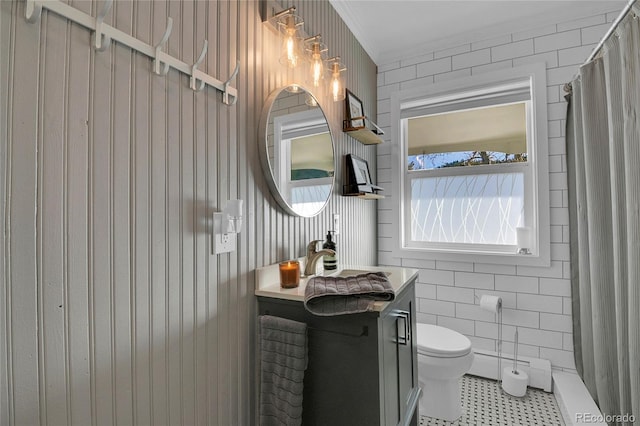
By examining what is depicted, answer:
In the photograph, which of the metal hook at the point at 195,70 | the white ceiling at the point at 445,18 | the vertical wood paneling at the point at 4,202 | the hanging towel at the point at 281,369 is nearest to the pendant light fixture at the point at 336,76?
the white ceiling at the point at 445,18

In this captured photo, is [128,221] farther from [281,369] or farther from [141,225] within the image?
[281,369]

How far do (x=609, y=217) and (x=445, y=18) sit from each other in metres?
1.68

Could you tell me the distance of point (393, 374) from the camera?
1.22 m

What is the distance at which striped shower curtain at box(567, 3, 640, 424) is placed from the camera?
119 centimetres

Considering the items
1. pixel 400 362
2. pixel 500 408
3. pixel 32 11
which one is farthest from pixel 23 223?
pixel 500 408

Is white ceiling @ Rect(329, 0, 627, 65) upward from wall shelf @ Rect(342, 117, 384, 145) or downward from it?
upward

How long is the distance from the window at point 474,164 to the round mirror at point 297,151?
119 centimetres

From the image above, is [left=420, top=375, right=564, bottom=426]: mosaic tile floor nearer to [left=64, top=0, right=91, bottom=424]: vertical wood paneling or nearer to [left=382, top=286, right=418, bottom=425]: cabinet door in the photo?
[left=382, top=286, right=418, bottom=425]: cabinet door

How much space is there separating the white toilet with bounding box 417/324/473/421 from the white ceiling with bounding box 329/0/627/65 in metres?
2.18

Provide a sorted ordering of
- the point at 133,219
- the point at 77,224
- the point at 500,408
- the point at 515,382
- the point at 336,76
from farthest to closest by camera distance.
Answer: the point at 515,382, the point at 500,408, the point at 336,76, the point at 133,219, the point at 77,224

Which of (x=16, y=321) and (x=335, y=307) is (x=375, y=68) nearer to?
(x=335, y=307)

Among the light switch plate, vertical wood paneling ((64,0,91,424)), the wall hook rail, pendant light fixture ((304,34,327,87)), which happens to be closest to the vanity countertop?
the light switch plate

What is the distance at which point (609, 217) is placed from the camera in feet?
5.03

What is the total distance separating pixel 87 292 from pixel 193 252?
0.99 ft
